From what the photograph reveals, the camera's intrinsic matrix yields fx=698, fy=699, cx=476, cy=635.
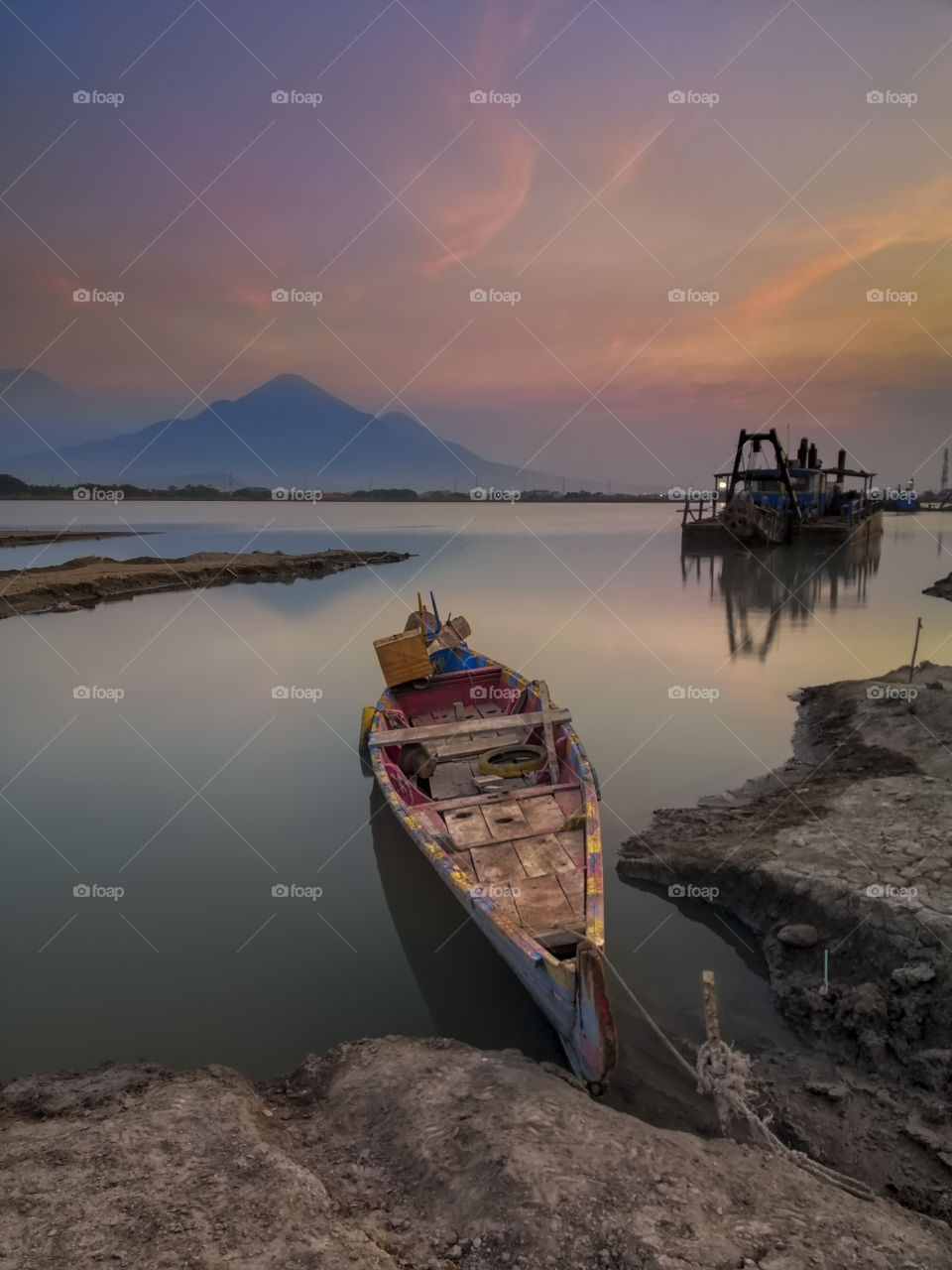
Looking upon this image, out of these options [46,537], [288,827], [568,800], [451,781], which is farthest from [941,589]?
[46,537]

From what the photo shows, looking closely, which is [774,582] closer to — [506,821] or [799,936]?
[506,821]

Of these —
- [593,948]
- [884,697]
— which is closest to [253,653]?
[884,697]

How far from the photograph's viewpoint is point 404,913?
806 cm

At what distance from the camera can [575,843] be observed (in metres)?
7.04

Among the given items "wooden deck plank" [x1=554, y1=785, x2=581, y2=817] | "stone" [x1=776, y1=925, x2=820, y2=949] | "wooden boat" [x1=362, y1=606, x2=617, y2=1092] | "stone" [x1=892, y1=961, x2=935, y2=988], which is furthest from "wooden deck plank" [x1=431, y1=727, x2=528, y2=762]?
"stone" [x1=892, y1=961, x2=935, y2=988]

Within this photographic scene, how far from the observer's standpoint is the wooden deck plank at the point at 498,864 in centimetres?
657

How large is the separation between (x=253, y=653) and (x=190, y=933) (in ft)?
48.5

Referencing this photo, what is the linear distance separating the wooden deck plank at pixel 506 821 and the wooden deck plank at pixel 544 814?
0.30 feet

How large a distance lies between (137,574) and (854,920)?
36.7m

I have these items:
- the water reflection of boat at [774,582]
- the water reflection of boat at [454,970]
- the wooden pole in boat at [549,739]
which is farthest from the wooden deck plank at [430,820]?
the water reflection of boat at [774,582]

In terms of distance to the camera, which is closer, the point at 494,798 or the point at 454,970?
the point at 454,970

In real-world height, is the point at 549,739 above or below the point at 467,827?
above

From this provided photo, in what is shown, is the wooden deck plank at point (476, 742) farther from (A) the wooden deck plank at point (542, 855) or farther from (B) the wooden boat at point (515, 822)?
(A) the wooden deck plank at point (542, 855)

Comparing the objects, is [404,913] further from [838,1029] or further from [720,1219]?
[720,1219]
